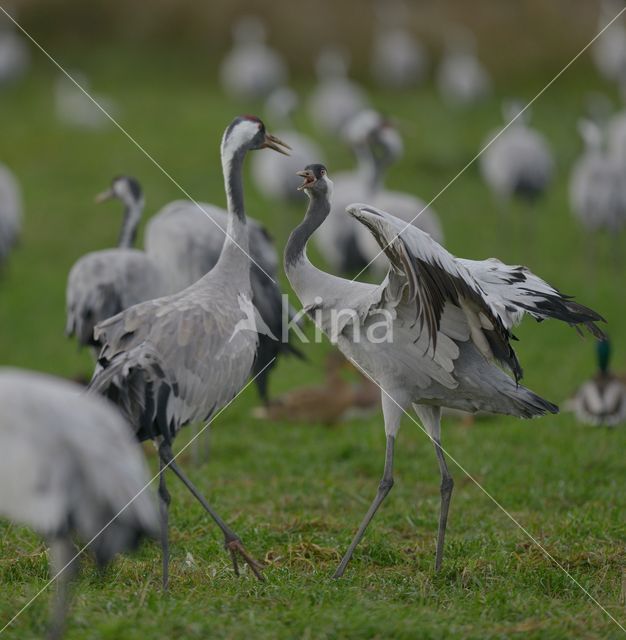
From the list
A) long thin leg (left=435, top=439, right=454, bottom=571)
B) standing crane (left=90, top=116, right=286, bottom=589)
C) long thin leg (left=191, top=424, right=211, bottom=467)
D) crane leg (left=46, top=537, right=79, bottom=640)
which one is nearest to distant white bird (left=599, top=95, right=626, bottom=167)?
long thin leg (left=191, top=424, right=211, bottom=467)

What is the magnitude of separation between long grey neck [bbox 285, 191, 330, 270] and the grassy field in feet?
4.37

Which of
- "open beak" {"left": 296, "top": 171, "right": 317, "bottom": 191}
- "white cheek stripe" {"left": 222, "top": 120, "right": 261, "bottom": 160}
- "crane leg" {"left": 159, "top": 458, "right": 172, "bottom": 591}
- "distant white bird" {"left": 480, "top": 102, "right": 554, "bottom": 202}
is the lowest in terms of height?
"crane leg" {"left": 159, "top": 458, "right": 172, "bottom": 591}

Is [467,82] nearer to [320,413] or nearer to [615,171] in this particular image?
[615,171]

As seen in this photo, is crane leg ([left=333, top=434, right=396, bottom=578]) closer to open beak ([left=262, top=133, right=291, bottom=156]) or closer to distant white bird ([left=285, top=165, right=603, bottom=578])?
distant white bird ([left=285, top=165, right=603, bottom=578])

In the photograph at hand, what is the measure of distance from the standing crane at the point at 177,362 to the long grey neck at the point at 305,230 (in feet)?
0.96

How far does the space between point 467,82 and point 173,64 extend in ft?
21.9

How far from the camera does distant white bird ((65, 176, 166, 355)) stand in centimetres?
715

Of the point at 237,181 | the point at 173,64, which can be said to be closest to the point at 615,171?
the point at 237,181

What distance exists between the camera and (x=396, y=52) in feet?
75.4

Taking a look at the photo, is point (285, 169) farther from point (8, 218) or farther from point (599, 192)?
point (599, 192)

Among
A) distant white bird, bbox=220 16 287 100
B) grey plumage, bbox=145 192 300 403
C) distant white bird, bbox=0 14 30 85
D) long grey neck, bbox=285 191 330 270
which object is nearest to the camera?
long grey neck, bbox=285 191 330 270

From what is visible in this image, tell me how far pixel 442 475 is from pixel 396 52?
1851 centimetres

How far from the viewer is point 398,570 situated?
5.24m

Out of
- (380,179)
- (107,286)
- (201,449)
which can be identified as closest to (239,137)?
(107,286)
